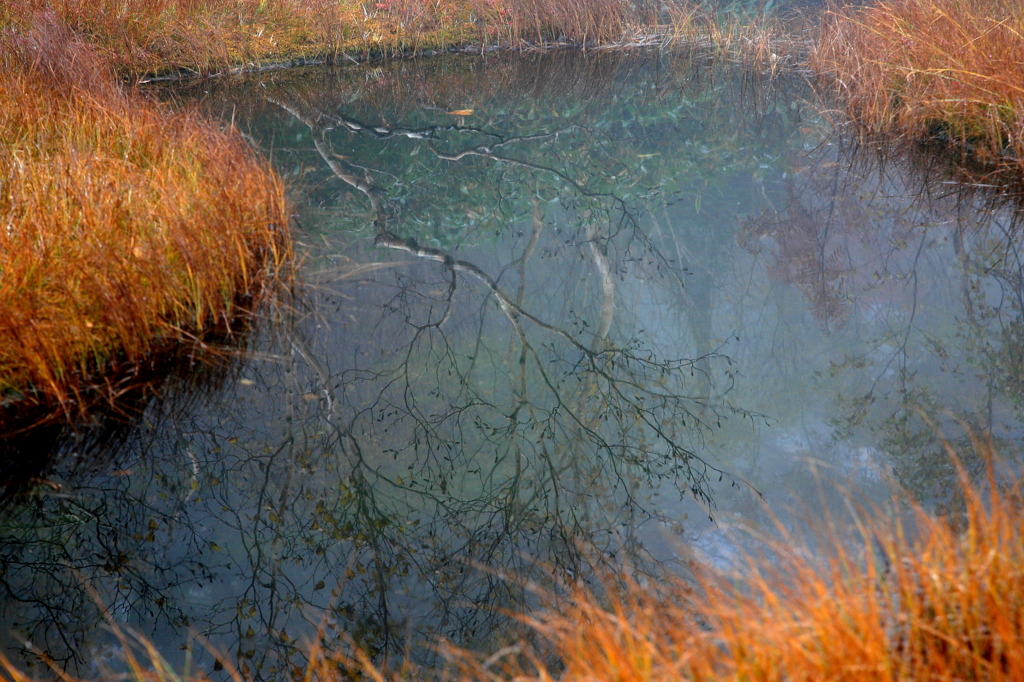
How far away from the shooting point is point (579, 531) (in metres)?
2.43

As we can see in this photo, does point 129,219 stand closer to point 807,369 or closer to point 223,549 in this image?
point 223,549

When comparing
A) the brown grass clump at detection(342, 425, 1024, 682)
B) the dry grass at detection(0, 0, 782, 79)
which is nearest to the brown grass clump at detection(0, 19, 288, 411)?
the brown grass clump at detection(342, 425, 1024, 682)

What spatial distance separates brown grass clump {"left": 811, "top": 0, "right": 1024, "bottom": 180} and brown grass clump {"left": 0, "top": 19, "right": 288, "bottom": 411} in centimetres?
389

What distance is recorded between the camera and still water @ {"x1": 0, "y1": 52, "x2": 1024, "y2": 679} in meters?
2.19

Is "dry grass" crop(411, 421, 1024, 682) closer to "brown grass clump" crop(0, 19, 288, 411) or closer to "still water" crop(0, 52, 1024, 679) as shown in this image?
"still water" crop(0, 52, 1024, 679)

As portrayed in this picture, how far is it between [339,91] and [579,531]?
6753mm

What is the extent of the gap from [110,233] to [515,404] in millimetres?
1653

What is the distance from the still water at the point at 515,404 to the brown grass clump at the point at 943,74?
340 millimetres

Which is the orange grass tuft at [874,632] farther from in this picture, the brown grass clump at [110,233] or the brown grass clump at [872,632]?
the brown grass clump at [110,233]

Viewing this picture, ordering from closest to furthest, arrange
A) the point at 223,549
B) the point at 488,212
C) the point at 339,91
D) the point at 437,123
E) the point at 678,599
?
1. the point at 678,599
2. the point at 223,549
3. the point at 488,212
4. the point at 437,123
5. the point at 339,91

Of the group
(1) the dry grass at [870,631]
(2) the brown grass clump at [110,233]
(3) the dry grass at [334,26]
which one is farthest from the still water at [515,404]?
(3) the dry grass at [334,26]

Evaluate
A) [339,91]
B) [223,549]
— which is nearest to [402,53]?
[339,91]

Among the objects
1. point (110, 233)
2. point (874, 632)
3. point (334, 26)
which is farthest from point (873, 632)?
point (334, 26)

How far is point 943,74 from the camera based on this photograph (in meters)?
5.21
